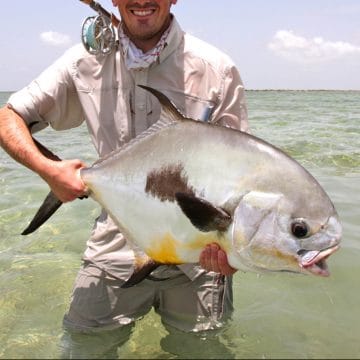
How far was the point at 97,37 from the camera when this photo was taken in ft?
9.58

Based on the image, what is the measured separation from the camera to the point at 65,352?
10.0ft

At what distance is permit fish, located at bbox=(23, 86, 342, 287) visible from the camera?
2086 millimetres

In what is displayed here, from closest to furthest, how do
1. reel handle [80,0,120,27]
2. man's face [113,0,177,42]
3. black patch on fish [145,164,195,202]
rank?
black patch on fish [145,164,195,202] → man's face [113,0,177,42] → reel handle [80,0,120,27]

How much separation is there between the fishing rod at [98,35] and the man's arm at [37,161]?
558 millimetres

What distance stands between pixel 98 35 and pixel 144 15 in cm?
29

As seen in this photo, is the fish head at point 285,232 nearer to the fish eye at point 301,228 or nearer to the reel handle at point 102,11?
the fish eye at point 301,228

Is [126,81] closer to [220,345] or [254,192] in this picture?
[254,192]

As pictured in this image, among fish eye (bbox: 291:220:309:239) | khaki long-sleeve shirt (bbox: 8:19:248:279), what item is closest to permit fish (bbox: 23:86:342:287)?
fish eye (bbox: 291:220:309:239)

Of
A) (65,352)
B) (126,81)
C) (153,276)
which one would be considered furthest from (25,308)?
(126,81)

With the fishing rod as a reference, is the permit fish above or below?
below

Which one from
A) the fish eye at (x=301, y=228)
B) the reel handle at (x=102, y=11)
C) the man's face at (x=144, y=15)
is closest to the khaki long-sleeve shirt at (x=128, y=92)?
the man's face at (x=144, y=15)

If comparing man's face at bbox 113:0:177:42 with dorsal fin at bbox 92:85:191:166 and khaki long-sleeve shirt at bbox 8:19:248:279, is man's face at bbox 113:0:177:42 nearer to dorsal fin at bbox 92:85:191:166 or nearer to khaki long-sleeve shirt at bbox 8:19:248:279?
khaki long-sleeve shirt at bbox 8:19:248:279

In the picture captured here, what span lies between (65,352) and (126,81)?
1.58m

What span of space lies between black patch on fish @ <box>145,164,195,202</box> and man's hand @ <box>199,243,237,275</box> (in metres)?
0.26
